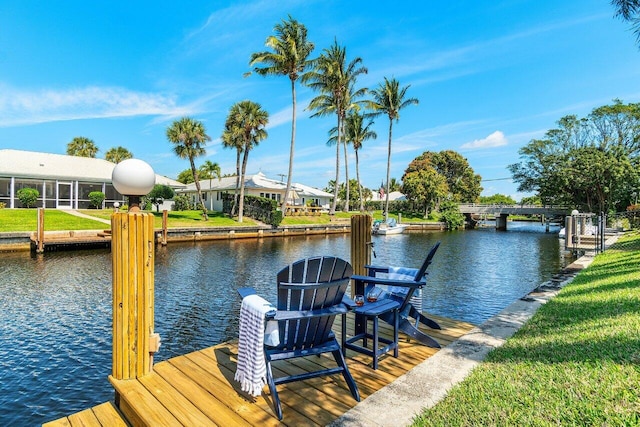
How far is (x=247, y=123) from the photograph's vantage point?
26062 millimetres

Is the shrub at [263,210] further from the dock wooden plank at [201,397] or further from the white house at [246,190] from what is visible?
the dock wooden plank at [201,397]

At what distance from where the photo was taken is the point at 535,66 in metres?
16.5

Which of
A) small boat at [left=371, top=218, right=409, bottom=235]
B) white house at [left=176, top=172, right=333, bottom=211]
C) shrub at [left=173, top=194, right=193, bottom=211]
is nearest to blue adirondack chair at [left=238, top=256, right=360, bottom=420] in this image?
small boat at [left=371, top=218, right=409, bottom=235]

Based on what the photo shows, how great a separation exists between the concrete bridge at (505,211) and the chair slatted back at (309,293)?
4549 cm

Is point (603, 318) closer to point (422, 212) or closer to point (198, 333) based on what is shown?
point (198, 333)

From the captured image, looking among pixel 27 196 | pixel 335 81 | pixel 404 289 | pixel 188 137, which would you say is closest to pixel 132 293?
pixel 404 289

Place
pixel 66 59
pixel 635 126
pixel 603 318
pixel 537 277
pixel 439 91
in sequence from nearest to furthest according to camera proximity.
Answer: pixel 603 318
pixel 537 277
pixel 66 59
pixel 439 91
pixel 635 126

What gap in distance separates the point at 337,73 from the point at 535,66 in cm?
1846

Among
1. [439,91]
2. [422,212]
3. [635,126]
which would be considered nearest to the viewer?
[439,91]

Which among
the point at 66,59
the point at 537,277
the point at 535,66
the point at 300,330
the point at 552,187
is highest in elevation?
the point at 66,59

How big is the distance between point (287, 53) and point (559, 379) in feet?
92.3

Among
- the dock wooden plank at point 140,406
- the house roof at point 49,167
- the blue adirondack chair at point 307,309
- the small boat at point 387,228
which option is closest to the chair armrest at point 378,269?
the blue adirondack chair at point 307,309

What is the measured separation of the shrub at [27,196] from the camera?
22.8 m

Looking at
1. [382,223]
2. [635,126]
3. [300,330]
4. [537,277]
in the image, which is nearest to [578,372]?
[300,330]
